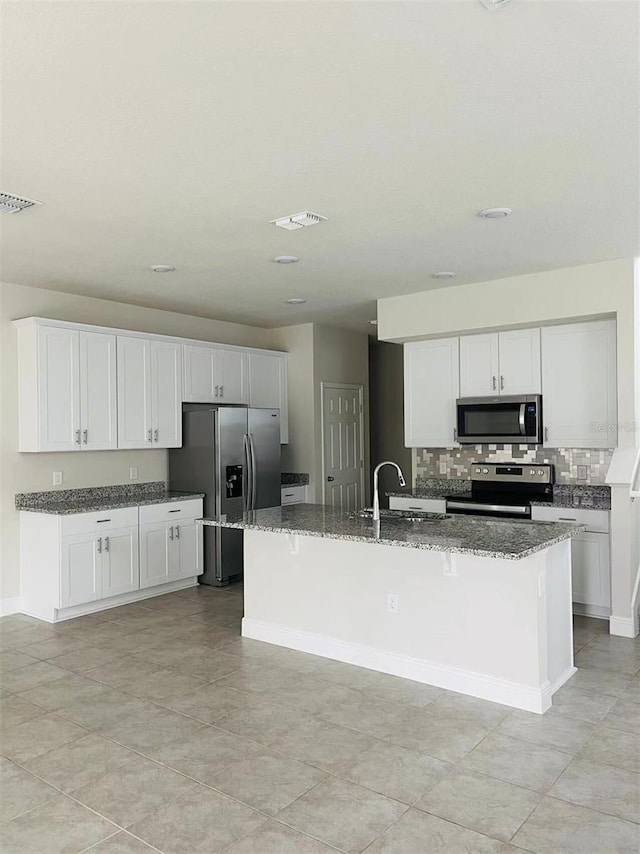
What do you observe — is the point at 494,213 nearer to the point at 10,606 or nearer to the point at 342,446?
the point at 342,446

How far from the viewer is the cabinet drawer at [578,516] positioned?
497cm

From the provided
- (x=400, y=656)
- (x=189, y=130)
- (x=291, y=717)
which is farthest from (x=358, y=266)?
(x=291, y=717)

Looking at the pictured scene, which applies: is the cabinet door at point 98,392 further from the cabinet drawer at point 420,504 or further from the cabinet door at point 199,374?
the cabinet drawer at point 420,504

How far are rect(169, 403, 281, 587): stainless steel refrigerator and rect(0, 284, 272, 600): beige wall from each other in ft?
1.22

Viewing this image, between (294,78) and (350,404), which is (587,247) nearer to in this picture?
(294,78)

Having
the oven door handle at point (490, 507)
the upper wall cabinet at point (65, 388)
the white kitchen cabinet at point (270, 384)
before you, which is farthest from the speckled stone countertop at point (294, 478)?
the upper wall cabinet at point (65, 388)

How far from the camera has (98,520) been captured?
209 inches

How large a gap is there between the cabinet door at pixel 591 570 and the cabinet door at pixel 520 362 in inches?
49.7

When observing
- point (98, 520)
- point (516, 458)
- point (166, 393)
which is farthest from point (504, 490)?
point (98, 520)

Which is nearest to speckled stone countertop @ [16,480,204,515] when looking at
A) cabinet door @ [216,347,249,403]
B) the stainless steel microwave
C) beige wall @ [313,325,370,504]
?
cabinet door @ [216,347,249,403]

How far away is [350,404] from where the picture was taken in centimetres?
796

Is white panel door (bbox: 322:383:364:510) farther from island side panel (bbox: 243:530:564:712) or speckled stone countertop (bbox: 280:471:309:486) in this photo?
island side panel (bbox: 243:530:564:712)

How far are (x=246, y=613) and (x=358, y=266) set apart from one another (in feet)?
8.58

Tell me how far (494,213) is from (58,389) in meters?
3.57
